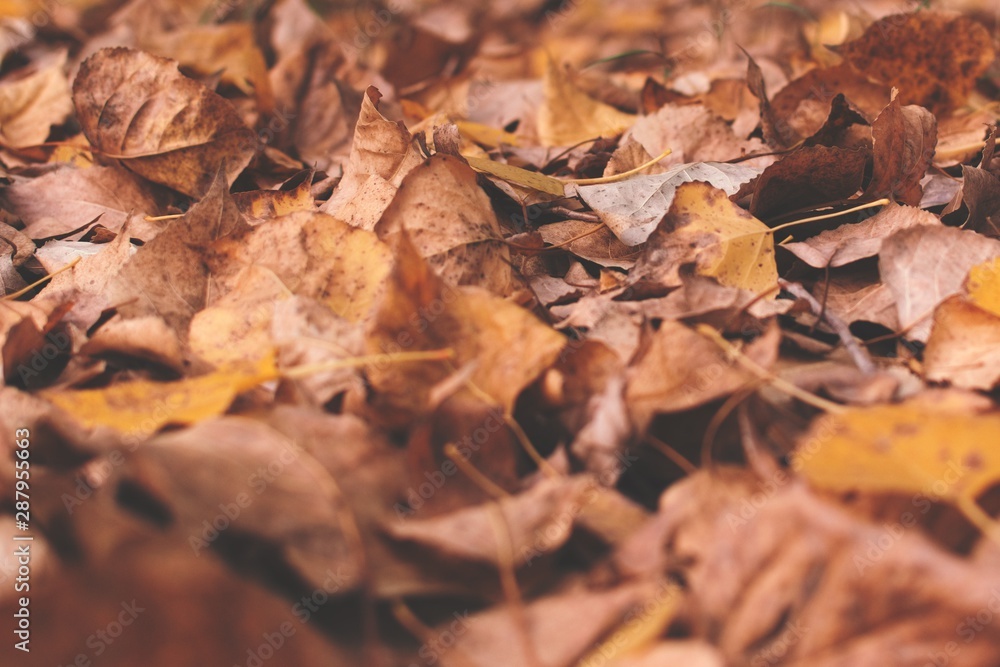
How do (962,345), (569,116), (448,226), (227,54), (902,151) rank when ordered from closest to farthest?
1. (962,345)
2. (448,226)
3. (902,151)
4. (569,116)
5. (227,54)

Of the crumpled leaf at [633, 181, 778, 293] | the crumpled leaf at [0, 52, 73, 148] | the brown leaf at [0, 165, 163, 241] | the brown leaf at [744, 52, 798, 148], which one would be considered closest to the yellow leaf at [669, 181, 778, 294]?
the crumpled leaf at [633, 181, 778, 293]

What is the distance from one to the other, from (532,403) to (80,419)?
0.48 metres

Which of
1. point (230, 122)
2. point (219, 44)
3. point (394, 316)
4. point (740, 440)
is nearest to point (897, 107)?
point (740, 440)

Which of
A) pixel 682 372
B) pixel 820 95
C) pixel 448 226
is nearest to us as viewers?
pixel 682 372

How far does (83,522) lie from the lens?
595mm

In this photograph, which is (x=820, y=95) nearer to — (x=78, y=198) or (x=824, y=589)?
(x=824, y=589)

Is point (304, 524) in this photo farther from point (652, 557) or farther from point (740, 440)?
point (740, 440)

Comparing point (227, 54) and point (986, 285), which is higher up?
point (227, 54)

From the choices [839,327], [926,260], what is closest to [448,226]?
[839,327]

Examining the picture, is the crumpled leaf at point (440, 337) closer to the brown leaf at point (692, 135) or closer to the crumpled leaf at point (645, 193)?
the crumpled leaf at point (645, 193)

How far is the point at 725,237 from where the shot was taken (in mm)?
1050

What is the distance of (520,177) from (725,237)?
34 centimetres

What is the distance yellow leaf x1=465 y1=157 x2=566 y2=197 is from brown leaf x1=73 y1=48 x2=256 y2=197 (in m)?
0.47

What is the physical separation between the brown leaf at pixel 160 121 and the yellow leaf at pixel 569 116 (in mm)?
611
